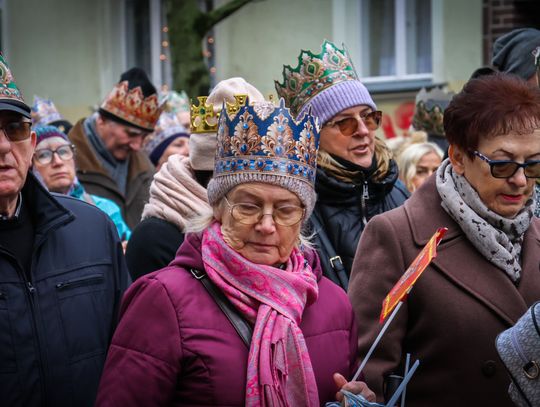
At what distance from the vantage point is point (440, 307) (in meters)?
3.83

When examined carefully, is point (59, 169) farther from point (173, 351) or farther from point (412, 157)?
point (173, 351)

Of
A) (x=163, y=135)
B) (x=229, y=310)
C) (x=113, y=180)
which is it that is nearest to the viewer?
(x=229, y=310)

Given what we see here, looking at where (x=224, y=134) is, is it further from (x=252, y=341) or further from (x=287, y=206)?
(x=252, y=341)

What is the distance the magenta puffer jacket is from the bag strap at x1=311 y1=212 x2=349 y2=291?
1403mm

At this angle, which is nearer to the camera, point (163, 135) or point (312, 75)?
point (312, 75)

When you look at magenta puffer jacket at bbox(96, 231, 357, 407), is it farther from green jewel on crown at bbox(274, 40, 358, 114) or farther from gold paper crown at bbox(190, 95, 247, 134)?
green jewel on crown at bbox(274, 40, 358, 114)

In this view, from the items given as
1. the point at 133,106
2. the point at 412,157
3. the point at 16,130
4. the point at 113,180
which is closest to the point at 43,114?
the point at 133,106

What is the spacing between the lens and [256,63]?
1627 centimetres

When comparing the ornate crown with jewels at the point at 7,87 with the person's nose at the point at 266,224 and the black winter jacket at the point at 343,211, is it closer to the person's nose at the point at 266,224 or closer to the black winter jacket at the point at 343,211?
the person's nose at the point at 266,224

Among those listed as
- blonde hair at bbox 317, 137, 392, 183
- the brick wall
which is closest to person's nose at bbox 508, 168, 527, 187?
blonde hair at bbox 317, 137, 392, 183

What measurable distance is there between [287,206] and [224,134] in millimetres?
330

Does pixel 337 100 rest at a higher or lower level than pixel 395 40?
lower

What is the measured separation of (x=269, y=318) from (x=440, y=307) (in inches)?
32.1

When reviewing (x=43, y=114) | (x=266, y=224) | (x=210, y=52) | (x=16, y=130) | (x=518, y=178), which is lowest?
(x=266, y=224)
